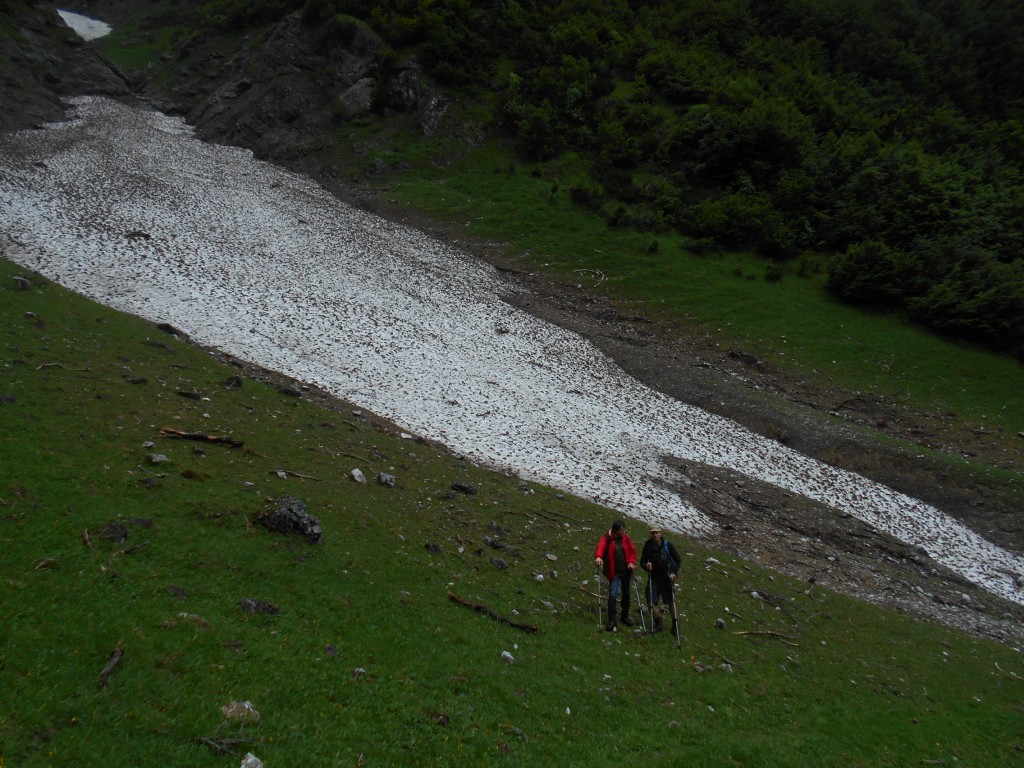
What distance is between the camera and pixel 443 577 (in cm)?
1209

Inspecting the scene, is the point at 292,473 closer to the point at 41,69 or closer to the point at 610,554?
the point at 610,554

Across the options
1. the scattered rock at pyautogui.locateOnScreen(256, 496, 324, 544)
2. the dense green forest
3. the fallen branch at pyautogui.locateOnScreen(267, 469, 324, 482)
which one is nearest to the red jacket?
the scattered rock at pyautogui.locateOnScreen(256, 496, 324, 544)

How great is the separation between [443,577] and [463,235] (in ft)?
120

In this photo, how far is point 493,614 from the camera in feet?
37.0

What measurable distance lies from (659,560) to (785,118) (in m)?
48.8

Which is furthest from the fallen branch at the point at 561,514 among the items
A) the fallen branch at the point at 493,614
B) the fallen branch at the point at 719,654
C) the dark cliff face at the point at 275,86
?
the dark cliff face at the point at 275,86

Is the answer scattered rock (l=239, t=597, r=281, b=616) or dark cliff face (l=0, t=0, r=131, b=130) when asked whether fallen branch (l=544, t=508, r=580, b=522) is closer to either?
scattered rock (l=239, t=597, r=281, b=616)

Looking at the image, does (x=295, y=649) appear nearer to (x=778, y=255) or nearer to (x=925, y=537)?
(x=925, y=537)

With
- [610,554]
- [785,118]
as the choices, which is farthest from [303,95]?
[610,554]

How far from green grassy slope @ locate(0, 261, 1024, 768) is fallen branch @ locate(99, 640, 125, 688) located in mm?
77

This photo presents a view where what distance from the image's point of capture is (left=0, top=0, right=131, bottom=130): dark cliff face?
48.2 metres

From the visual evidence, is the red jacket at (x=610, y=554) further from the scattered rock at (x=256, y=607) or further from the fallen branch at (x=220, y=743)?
the fallen branch at (x=220, y=743)

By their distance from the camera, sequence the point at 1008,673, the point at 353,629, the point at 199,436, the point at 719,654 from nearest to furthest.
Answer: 1. the point at 353,629
2. the point at 719,654
3. the point at 199,436
4. the point at 1008,673

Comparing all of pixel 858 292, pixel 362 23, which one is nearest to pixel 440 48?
pixel 362 23
